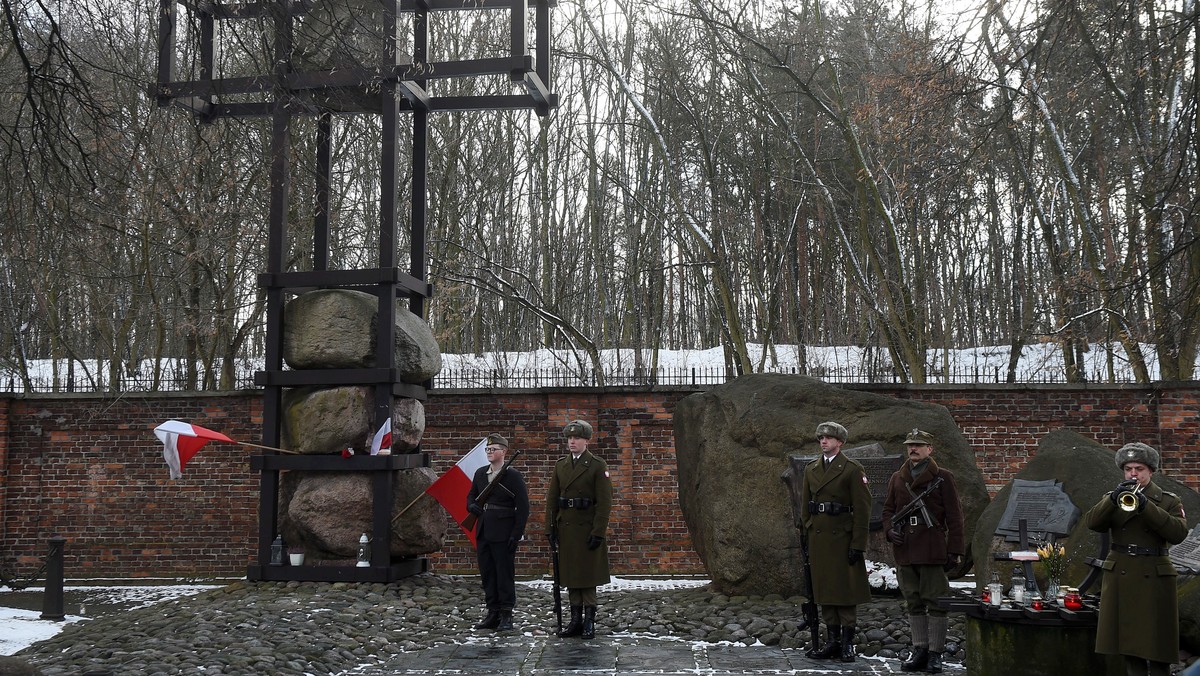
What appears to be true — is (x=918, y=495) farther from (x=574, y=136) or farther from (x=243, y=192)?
(x=574, y=136)

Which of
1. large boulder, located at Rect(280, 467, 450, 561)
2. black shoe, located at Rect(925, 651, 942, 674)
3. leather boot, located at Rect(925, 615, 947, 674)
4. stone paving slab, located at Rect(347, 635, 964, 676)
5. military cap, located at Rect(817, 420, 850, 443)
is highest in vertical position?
military cap, located at Rect(817, 420, 850, 443)

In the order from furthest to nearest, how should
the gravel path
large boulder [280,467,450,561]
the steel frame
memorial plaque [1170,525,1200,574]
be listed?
large boulder [280,467,450,561] → the steel frame → the gravel path → memorial plaque [1170,525,1200,574]

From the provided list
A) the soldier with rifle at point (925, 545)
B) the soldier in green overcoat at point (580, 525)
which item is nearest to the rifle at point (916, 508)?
the soldier with rifle at point (925, 545)

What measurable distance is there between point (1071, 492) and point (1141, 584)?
3208 millimetres

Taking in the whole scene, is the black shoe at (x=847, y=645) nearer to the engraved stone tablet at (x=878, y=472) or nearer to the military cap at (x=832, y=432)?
the military cap at (x=832, y=432)

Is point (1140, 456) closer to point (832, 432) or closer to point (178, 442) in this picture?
point (832, 432)

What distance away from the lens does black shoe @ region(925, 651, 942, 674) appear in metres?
6.98

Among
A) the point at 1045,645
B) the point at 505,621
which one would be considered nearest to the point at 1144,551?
the point at 1045,645

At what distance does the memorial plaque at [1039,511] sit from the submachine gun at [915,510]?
1466 mm

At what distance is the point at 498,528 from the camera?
9.08m

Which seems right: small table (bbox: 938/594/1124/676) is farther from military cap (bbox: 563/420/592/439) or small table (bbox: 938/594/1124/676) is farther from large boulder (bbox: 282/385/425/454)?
large boulder (bbox: 282/385/425/454)

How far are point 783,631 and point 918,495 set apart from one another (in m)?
1.74

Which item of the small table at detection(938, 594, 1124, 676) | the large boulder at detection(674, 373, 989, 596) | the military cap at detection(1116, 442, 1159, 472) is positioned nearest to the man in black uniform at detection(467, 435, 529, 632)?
the large boulder at detection(674, 373, 989, 596)

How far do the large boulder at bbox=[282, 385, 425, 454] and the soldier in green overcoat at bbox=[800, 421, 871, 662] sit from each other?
4.98 meters
